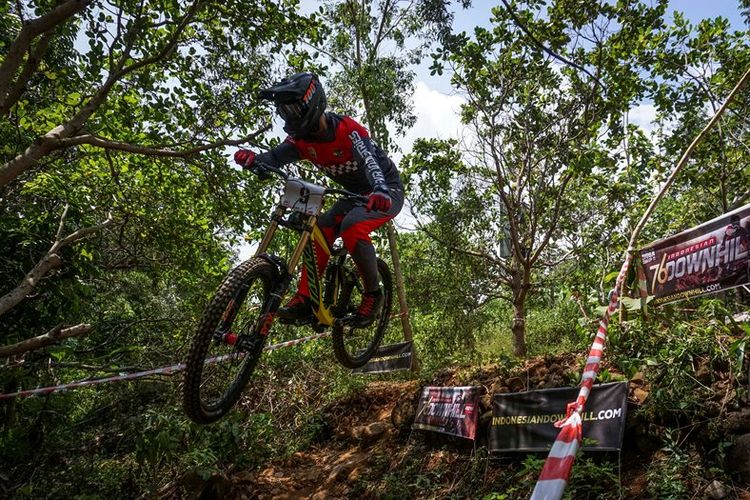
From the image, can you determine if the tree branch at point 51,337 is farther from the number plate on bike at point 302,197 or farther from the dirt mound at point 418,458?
the dirt mound at point 418,458

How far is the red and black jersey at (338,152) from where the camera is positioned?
3922 mm

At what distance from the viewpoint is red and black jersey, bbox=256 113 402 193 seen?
154 inches

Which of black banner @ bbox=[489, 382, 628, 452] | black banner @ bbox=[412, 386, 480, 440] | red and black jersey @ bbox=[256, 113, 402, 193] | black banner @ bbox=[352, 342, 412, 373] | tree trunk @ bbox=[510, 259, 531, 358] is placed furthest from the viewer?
black banner @ bbox=[352, 342, 412, 373]

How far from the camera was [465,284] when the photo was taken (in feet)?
32.7

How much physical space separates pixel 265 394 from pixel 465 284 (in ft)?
14.8

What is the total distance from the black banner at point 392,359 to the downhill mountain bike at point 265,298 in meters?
4.34

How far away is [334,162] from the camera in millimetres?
4160

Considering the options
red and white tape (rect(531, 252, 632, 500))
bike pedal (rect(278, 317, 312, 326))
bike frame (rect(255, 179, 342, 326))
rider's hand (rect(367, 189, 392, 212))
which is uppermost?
rider's hand (rect(367, 189, 392, 212))

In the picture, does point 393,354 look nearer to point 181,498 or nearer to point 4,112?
point 181,498

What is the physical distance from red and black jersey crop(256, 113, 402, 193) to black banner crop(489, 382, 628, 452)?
2.31 m

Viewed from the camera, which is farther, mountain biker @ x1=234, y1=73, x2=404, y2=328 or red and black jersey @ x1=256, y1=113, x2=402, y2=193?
red and black jersey @ x1=256, y1=113, x2=402, y2=193

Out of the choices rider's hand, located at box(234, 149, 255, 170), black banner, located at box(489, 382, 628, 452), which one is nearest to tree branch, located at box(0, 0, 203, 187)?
rider's hand, located at box(234, 149, 255, 170)

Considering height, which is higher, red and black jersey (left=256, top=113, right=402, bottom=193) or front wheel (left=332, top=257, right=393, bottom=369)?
red and black jersey (left=256, top=113, right=402, bottom=193)

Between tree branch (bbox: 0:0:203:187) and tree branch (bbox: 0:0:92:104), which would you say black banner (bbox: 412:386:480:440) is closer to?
tree branch (bbox: 0:0:203:187)
